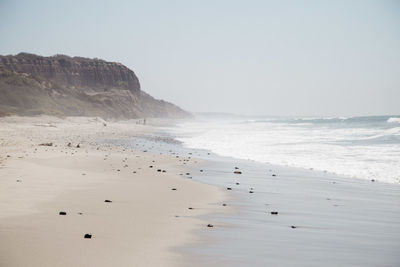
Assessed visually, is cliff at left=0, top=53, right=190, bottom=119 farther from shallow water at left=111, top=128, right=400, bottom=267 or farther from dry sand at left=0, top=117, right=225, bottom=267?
shallow water at left=111, top=128, right=400, bottom=267

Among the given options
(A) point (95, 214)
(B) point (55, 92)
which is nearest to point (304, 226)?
(A) point (95, 214)

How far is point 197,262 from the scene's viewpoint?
617 centimetres

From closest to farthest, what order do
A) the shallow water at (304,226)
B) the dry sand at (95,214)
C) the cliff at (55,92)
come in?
the dry sand at (95,214) → the shallow water at (304,226) → the cliff at (55,92)

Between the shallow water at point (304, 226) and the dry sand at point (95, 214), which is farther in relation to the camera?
the shallow water at point (304, 226)

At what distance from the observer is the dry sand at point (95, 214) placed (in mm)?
6160

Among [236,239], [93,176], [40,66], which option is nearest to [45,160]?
[93,176]

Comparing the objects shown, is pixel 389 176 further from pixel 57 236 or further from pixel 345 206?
pixel 57 236

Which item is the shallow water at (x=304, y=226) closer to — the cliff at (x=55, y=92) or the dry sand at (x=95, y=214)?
the dry sand at (x=95, y=214)

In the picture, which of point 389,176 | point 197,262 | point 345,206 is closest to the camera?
point 197,262

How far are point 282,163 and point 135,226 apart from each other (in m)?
14.9

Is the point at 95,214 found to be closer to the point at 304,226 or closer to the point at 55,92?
the point at 304,226

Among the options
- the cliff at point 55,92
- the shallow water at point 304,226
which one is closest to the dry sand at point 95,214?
the shallow water at point 304,226

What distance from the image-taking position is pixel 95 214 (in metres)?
9.02

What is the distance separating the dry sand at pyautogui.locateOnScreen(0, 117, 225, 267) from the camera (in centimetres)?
616
